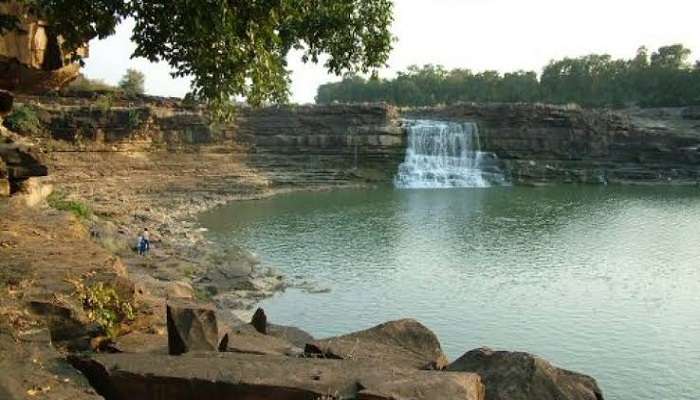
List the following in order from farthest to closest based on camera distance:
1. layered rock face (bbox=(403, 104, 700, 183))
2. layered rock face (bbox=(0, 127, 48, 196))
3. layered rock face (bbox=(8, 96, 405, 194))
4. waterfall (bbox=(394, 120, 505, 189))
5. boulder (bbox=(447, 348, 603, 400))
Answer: layered rock face (bbox=(403, 104, 700, 183)) < waterfall (bbox=(394, 120, 505, 189)) < layered rock face (bbox=(8, 96, 405, 194)) < layered rock face (bbox=(0, 127, 48, 196)) < boulder (bbox=(447, 348, 603, 400))

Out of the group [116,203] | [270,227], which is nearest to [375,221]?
[270,227]

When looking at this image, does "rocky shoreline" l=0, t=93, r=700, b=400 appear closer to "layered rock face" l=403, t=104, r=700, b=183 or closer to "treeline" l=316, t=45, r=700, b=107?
"layered rock face" l=403, t=104, r=700, b=183

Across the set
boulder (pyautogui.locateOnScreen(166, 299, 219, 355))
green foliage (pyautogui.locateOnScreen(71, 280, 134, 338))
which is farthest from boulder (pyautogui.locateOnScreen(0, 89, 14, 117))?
boulder (pyautogui.locateOnScreen(166, 299, 219, 355))

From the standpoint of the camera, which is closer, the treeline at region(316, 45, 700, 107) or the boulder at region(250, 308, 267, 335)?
the boulder at region(250, 308, 267, 335)

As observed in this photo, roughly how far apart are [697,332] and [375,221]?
22.9 meters

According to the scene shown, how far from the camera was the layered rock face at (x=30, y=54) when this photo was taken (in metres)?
11.4

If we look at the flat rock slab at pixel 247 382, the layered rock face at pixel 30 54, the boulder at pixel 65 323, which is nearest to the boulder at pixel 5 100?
the layered rock face at pixel 30 54

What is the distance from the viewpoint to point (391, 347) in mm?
10695

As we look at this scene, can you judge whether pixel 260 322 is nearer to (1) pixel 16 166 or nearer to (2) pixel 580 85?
(1) pixel 16 166

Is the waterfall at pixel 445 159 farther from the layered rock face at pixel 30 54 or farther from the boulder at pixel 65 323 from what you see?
the boulder at pixel 65 323

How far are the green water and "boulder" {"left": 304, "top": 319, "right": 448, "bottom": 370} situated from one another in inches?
186

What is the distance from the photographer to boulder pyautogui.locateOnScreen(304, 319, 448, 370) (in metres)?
9.52

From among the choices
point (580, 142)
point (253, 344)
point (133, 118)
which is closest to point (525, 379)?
point (253, 344)

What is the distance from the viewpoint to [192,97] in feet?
34.3
